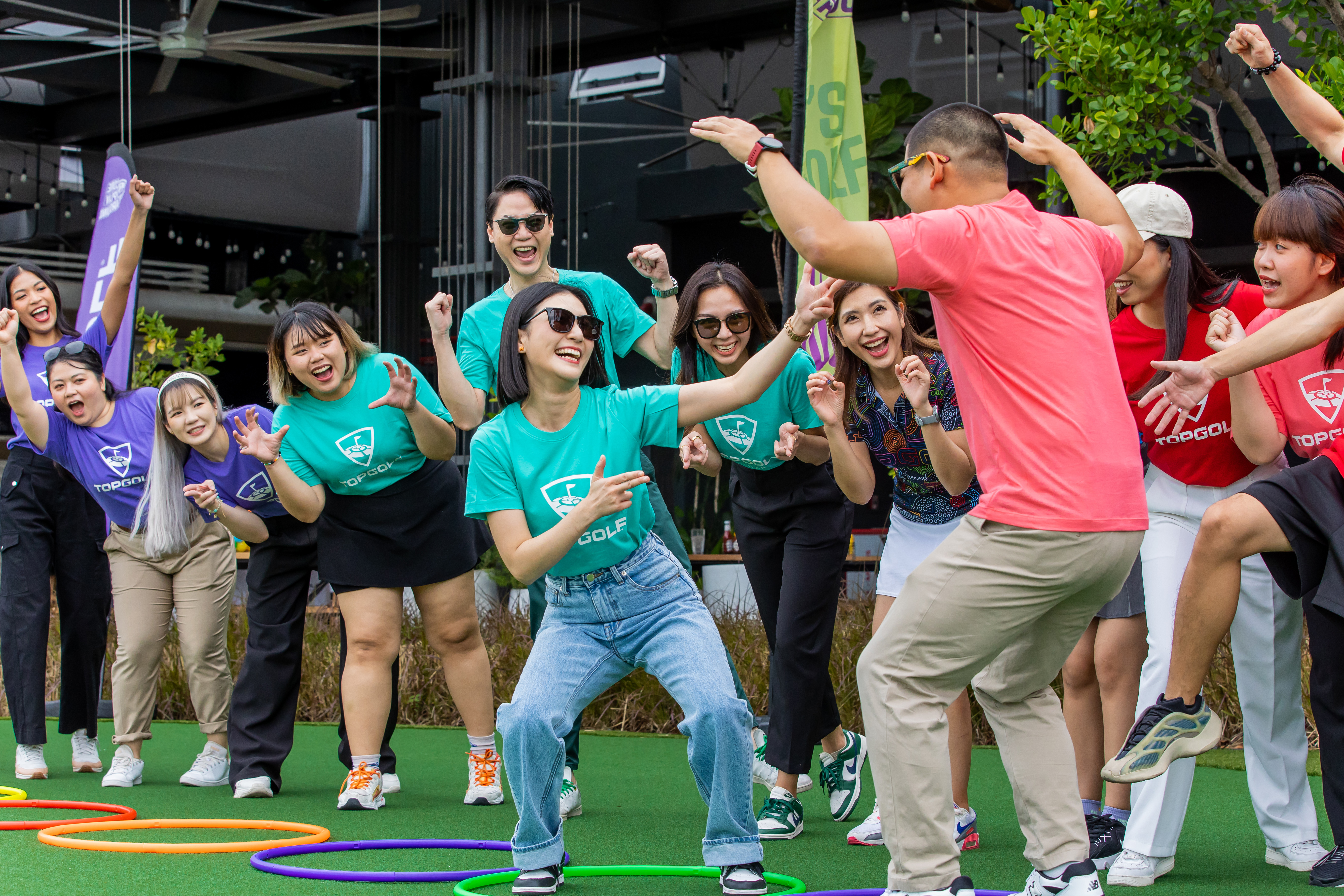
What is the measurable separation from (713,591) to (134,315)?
3627mm

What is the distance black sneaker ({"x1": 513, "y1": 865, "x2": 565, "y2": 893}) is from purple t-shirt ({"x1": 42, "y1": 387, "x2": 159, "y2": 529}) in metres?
2.68

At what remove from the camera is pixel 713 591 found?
26.1 feet

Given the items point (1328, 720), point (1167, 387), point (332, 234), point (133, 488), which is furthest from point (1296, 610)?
point (332, 234)

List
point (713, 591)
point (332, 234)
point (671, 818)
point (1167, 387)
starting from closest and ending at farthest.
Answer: point (1167, 387), point (671, 818), point (713, 591), point (332, 234)

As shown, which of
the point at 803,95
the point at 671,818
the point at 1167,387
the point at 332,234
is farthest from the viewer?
the point at 332,234

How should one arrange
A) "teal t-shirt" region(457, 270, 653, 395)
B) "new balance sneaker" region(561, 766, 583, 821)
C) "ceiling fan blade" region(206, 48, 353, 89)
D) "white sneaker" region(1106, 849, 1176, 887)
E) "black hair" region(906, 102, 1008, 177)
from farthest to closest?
"ceiling fan blade" region(206, 48, 353, 89), "teal t-shirt" region(457, 270, 653, 395), "new balance sneaker" region(561, 766, 583, 821), "white sneaker" region(1106, 849, 1176, 887), "black hair" region(906, 102, 1008, 177)

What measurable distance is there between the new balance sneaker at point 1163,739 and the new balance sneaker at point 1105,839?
42 centimetres

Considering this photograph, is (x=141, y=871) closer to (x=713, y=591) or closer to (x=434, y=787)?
(x=434, y=787)

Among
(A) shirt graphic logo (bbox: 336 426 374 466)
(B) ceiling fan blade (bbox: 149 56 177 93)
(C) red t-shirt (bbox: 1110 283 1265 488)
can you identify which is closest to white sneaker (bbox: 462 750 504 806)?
(A) shirt graphic logo (bbox: 336 426 374 466)

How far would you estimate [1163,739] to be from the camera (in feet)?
9.68

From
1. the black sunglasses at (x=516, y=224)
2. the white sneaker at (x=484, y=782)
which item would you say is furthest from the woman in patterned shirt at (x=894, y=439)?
the white sneaker at (x=484, y=782)

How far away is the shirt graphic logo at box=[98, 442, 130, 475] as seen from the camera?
5078mm

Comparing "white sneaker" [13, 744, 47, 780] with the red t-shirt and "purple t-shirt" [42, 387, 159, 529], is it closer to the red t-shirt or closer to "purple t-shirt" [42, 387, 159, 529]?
"purple t-shirt" [42, 387, 159, 529]

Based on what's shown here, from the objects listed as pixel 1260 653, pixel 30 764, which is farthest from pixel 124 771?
pixel 1260 653
